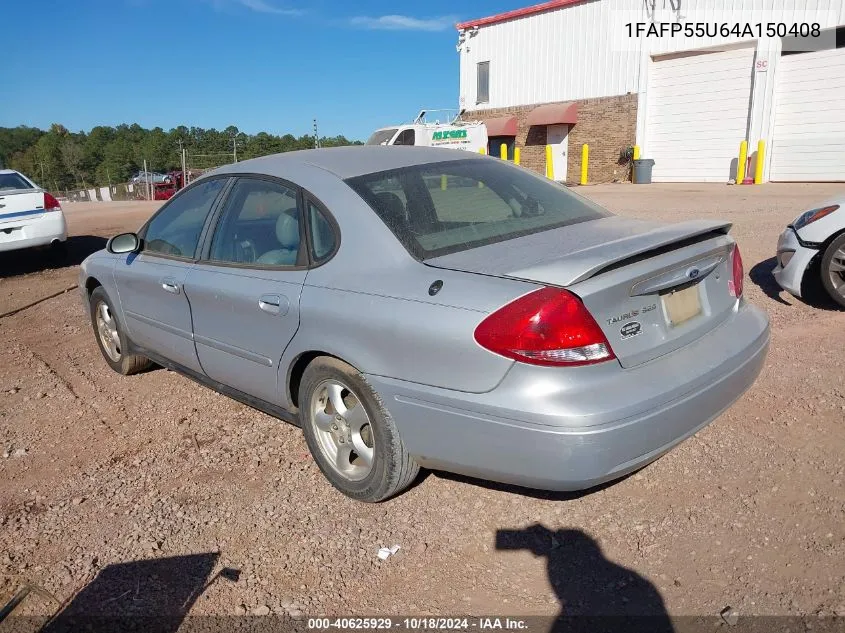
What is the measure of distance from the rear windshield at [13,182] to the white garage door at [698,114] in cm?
1889

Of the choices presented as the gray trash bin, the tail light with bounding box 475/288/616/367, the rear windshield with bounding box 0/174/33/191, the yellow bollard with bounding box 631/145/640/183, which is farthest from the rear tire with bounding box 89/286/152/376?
the yellow bollard with bounding box 631/145/640/183

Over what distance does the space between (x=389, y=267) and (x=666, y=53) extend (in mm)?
22513

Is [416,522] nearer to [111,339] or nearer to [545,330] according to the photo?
[545,330]

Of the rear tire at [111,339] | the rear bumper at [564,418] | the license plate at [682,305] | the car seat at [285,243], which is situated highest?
the car seat at [285,243]

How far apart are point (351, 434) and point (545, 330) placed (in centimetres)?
115

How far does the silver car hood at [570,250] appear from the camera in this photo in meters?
2.49

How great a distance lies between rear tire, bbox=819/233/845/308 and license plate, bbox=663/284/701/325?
3.34m

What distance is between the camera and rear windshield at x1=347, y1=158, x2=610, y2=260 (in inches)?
119

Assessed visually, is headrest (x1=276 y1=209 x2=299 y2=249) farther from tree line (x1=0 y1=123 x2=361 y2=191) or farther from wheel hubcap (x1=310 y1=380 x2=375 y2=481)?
tree line (x1=0 y1=123 x2=361 y2=191)

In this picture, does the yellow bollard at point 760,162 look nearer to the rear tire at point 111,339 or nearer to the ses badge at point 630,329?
the rear tire at point 111,339

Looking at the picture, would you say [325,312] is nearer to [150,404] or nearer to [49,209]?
[150,404]

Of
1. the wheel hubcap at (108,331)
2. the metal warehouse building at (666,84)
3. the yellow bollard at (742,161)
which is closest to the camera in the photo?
the wheel hubcap at (108,331)

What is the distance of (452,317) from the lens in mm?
2545

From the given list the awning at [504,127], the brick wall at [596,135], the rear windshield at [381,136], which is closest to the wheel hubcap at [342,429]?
the rear windshield at [381,136]
